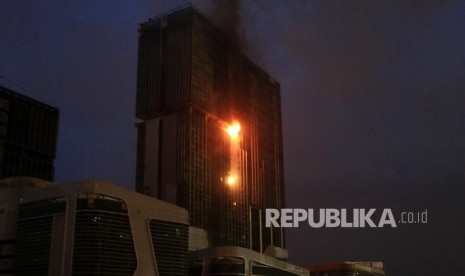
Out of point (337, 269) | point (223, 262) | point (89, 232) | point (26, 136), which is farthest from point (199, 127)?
point (89, 232)

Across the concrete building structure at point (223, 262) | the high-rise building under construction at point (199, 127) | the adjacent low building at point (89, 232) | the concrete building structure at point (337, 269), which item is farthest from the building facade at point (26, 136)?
the concrete building structure at point (337, 269)

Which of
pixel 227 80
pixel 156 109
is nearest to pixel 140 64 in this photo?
pixel 156 109

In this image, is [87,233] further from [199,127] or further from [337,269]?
[337,269]

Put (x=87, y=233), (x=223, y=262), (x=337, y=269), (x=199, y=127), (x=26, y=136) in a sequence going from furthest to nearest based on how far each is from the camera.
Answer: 1. (x=337, y=269)
2. (x=199, y=127)
3. (x=26, y=136)
4. (x=223, y=262)
5. (x=87, y=233)

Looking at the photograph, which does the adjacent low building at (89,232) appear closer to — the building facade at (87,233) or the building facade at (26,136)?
the building facade at (87,233)

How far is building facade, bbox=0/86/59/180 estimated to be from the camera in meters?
158

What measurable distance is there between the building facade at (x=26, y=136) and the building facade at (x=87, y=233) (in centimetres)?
6687

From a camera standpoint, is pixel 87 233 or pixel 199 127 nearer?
pixel 87 233

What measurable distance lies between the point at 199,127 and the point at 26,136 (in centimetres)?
4664

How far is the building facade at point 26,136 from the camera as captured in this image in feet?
518

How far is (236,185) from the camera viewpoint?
181 meters

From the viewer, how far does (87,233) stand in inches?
3209

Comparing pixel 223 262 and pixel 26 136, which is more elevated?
pixel 26 136

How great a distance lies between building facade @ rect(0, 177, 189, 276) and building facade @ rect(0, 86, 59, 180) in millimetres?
66867
